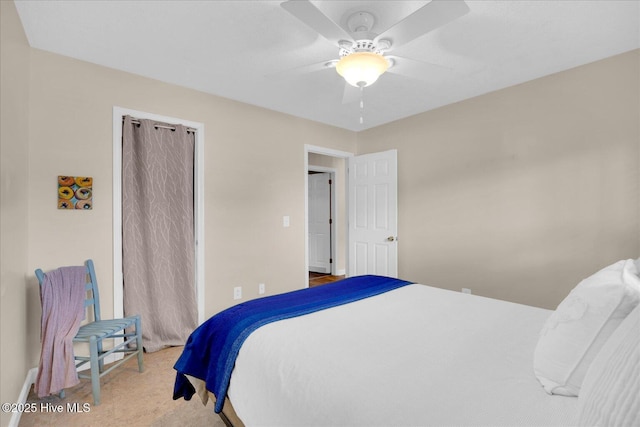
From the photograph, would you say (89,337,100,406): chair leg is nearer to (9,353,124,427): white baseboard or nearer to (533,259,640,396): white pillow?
(9,353,124,427): white baseboard

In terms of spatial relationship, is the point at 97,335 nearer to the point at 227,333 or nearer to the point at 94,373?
the point at 94,373

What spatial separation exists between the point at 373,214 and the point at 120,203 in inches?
112

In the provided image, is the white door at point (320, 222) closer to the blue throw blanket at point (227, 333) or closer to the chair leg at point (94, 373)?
the blue throw blanket at point (227, 333)

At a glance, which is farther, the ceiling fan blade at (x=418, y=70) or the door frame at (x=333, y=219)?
the door frame at (x=333, y=219)

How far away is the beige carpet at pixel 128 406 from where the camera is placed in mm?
1819

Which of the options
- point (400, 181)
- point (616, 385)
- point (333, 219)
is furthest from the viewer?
point (333, 219)

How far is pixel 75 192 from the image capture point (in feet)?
7.86

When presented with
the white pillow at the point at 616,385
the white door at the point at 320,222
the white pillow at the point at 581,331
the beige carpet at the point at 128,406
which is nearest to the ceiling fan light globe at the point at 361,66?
the white pillow at the point at 581,331

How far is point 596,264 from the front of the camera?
8.34ft

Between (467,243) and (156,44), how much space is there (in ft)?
11.1

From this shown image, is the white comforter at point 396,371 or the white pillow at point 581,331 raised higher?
the white pillow at point 581,331

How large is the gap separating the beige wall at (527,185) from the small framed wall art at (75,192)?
3243 millimetres

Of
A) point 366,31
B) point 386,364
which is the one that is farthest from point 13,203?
point 366,31

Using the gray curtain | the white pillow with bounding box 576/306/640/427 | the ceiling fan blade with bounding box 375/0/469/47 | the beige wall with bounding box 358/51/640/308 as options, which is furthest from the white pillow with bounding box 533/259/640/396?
the gray curtain
